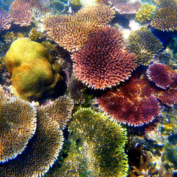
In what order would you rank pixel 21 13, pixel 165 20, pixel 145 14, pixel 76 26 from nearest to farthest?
pixel 76 26
pixel 165 20
pixel 145 14
pixel 21 13

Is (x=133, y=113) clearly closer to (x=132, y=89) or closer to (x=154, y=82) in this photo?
(x=132, y=89)

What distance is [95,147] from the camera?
2.96 meters

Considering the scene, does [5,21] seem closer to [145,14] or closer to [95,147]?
[145,14]

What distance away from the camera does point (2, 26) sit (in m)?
5.70

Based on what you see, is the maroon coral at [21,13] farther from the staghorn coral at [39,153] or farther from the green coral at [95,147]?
the green coral at [95,147]

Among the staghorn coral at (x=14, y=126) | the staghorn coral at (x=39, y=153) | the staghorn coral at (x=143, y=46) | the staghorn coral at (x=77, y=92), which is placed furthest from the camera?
the staghorn coral at (x=143, y=46)

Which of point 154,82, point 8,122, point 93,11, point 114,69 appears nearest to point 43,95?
point 8,122

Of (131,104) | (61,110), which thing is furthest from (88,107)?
(131,104)

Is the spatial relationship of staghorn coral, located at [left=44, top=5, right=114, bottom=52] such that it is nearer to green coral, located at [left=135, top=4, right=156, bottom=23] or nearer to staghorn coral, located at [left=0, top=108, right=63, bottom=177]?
green coral, located at [left=135, top=4, right=156, bottom=23]

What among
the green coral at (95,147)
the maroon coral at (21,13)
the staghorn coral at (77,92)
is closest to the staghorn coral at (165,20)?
the staghorn coral at (77,92)

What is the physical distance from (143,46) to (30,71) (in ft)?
11.4

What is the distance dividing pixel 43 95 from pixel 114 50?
2.39 m

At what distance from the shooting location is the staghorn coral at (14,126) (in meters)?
2.67

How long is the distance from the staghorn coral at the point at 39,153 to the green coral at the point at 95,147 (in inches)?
16.0
